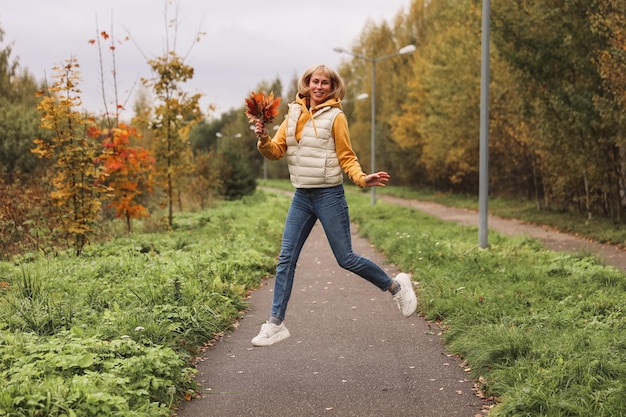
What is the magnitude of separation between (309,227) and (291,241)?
7.7 inches

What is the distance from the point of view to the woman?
487 centimetres

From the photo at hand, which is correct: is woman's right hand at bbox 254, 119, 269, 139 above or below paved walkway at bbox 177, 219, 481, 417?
above

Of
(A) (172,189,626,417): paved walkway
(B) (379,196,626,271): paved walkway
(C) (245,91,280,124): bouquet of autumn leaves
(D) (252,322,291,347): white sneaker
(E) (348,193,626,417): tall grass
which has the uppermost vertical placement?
(C) (245,91,280,124): bouquet of autumn leaves

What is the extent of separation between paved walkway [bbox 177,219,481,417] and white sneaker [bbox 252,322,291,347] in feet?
0.77

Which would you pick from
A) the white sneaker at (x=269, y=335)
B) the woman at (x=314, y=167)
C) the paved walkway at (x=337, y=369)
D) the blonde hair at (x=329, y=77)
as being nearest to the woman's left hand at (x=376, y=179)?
the woman at (x=314, y=167)

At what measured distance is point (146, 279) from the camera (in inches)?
275

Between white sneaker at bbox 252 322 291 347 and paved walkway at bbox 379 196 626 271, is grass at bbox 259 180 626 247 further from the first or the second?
white sneaker at bbox 252 322 291 347

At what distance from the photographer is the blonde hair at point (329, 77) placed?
496 cm

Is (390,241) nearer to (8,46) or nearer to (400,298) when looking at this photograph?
(400,298)

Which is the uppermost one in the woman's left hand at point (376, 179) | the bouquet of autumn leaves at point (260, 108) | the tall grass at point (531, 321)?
the bouquet of autumn leaves at point (260, 108)

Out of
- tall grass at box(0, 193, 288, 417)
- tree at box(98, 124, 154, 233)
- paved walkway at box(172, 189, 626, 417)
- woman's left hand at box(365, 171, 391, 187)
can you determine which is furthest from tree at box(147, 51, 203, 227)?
woman's left hand at box(365, 171, 391, 187)

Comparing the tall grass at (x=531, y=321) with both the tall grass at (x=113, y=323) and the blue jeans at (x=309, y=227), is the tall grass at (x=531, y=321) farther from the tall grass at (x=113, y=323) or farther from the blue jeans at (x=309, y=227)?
the tall grass at (x=113, y=323)

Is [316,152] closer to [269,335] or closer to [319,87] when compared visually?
[319,87]

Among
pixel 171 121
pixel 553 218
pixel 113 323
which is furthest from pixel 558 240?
pixel 113 323
